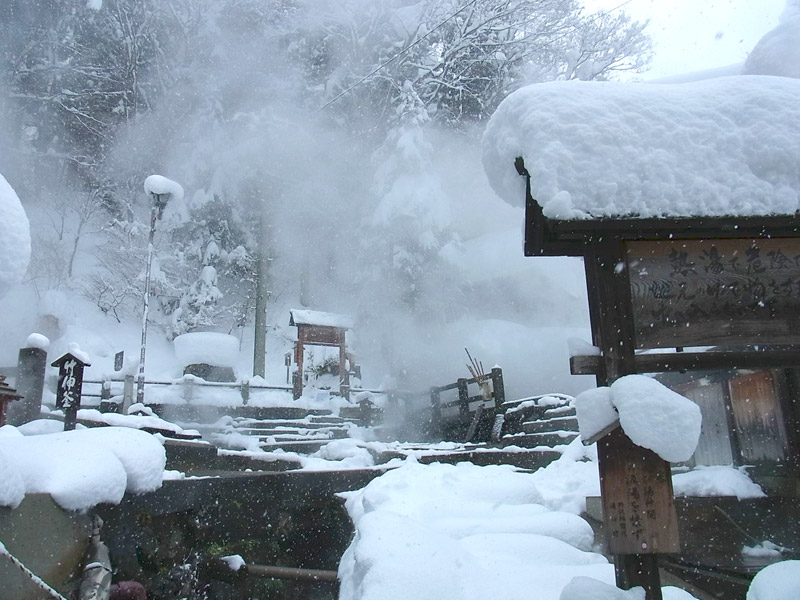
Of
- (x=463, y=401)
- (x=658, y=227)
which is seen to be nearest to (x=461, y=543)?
(x=658, y=227)

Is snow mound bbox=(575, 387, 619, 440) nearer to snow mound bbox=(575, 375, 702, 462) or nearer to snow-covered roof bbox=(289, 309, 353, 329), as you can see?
snow mound bbox=(575, 375, 702, 462)

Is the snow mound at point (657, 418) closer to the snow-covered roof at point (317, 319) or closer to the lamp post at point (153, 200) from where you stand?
the lamp post at point (153, 200)

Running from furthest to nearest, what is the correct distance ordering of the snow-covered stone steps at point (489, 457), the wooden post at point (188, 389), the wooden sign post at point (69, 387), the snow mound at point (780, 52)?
the wooden post at point (188, 389) < the snow-covered stone steps at point (489, 457) < the wooden sign post at point (69, 387) < the snow mound at point (780, 52)

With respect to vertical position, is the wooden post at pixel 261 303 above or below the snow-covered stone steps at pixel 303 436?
above

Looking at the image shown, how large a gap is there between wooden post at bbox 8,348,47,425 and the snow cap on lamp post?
5.00 meters

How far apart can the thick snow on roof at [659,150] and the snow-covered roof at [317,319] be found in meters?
15.3

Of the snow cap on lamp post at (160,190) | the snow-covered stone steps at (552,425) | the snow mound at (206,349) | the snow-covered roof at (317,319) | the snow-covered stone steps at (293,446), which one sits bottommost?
the snow-covered stone steps at (293,446)

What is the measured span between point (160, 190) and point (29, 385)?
5721 millimetres

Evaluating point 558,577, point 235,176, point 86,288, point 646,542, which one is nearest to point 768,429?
point 558,577

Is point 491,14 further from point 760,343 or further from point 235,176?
point 760,343

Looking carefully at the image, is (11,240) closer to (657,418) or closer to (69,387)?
(657,418)

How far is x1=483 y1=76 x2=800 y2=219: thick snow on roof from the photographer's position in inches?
118

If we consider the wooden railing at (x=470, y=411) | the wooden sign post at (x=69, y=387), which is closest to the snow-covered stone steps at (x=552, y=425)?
the wooden railing at (x=470, y=411)

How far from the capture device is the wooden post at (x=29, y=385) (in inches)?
347
